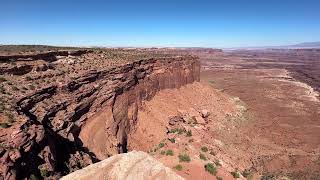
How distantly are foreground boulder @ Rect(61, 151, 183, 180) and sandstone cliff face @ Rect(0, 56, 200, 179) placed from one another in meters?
4.01

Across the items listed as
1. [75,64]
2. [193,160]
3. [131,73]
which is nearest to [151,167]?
[193,160]

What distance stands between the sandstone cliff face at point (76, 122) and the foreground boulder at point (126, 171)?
4.01 meters

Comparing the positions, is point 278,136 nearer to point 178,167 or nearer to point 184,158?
point 184,158

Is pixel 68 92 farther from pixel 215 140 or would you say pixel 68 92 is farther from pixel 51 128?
pixel 215 140

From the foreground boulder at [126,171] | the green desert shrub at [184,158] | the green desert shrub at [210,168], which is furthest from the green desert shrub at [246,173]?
the foreground boulder at [126,171]

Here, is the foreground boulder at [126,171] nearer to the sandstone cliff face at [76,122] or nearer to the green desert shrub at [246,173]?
the sandstone cliff face at [76,122]

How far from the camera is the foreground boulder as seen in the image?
10570 mm

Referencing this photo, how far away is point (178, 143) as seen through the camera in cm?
2766

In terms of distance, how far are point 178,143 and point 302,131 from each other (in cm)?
2347

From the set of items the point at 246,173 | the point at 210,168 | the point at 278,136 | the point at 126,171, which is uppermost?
the point at 126,171

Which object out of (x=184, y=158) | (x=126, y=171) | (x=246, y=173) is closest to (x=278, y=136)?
(x=246, y=173)

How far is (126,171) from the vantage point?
10695mm

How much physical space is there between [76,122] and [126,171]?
44.7 feet

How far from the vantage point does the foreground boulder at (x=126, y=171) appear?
10.6 m
